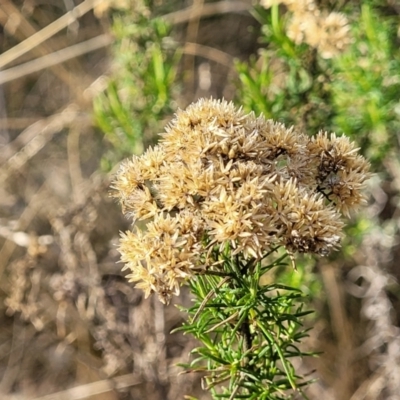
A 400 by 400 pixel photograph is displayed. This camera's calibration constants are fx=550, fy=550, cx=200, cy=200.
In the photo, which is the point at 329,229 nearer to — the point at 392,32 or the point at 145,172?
the point at 145,172

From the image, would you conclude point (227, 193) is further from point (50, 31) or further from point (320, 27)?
point (50, 31)

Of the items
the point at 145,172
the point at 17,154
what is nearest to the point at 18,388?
the point at 17,154

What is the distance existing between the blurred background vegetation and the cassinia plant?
A: 0.85ft

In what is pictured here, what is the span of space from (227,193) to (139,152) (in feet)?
5.48

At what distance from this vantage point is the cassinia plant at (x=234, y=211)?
1201 millimetres

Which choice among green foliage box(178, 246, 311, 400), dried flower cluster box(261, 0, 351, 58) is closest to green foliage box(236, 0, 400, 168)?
dried flower cluster box(261, 0, 351, 58)

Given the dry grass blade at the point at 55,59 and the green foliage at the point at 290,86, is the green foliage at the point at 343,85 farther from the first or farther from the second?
the dry grass blade at the point at 55,59

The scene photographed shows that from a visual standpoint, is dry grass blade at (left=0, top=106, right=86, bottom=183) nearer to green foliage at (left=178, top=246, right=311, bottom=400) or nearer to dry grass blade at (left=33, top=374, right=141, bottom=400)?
dry grass blade at (left=33, top=374, right=141, bottom=400)

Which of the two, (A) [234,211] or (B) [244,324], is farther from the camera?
(B) [244,324]

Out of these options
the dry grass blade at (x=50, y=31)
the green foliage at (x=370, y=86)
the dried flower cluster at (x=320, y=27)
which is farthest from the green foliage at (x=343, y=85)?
the dry grass blade at (x=50, y=31)

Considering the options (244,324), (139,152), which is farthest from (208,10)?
(244,324)

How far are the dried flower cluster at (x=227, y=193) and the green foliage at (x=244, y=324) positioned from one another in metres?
0.10

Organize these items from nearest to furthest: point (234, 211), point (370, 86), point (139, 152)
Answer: point (234, 211), point (370, 86), point (139, 152)

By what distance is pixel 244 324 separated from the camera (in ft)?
4.77
